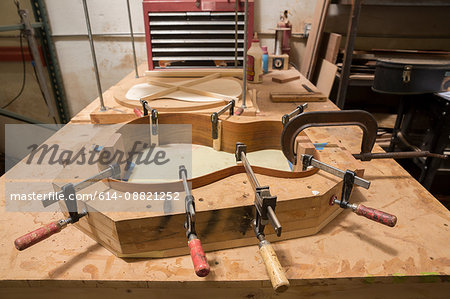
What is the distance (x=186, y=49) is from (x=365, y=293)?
160 centimetres

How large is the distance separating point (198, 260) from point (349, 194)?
497mm

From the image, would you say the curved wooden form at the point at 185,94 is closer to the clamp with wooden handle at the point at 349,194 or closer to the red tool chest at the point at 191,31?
the red tool chest at the point at 191,31

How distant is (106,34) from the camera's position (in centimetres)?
289

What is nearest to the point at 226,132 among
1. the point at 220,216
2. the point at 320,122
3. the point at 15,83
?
the point at 320,122

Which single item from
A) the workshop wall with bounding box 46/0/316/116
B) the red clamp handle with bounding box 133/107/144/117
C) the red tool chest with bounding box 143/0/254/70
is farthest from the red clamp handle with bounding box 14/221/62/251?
the workshop wall with bounding box 46/0/316/116

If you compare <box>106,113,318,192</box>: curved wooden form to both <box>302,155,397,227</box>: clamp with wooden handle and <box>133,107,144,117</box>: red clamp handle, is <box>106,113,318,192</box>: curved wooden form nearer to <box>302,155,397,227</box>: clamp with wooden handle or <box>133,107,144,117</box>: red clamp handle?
<box>133,107,144,117</box>: red clamp handle

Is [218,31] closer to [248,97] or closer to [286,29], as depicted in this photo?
[248,97]

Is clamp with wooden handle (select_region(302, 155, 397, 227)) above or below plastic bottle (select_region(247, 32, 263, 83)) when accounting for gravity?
below

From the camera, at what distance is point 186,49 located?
1.81 m

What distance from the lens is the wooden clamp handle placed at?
556mm

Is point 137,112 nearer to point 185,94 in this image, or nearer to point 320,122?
point 185,94

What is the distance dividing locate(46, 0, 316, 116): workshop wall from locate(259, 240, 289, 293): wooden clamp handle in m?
2.63

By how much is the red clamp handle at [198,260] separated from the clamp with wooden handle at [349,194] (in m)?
0.45

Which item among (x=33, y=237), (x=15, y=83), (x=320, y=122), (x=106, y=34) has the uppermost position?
(x=106, y=34)
